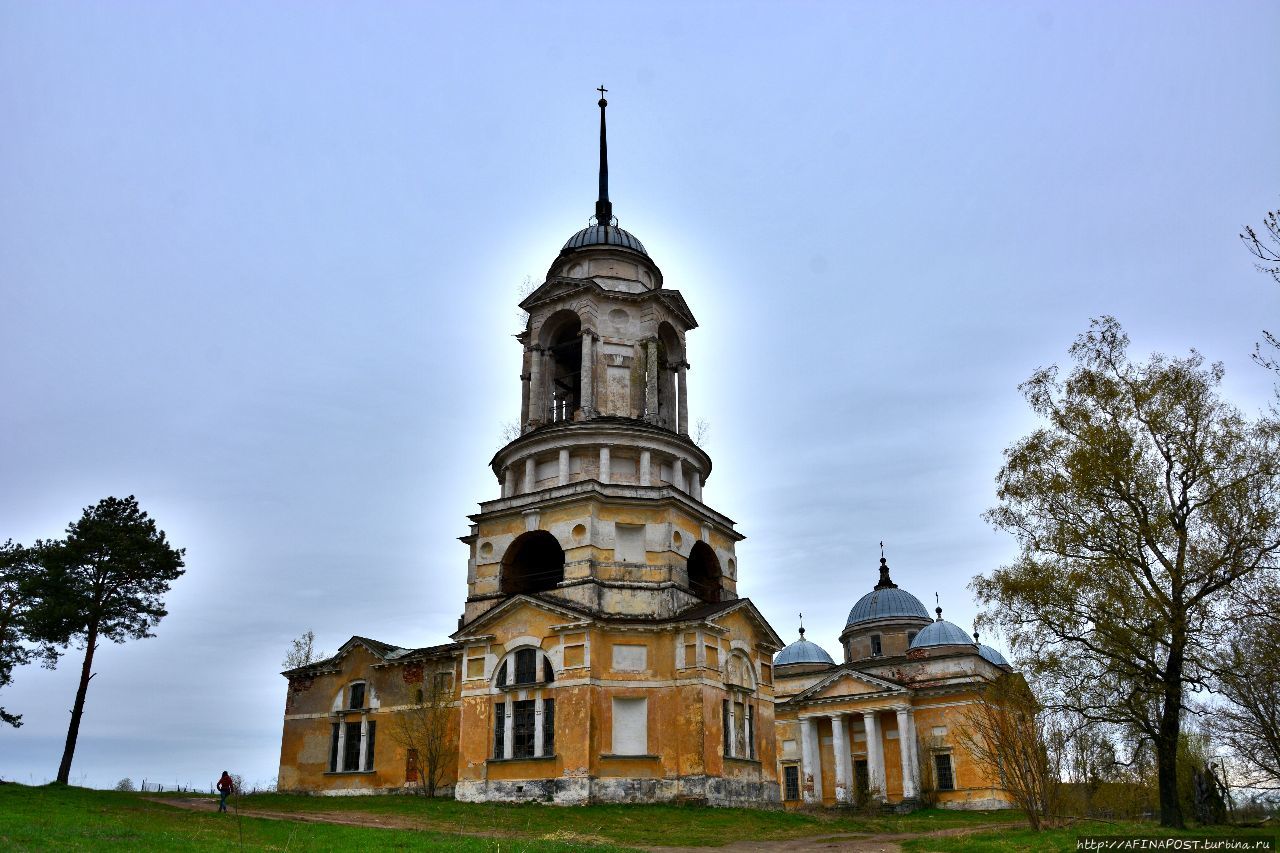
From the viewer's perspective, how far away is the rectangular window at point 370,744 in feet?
112

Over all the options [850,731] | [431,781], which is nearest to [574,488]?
[431,781]

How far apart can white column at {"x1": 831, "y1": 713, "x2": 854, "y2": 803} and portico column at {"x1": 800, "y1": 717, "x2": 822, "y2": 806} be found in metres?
1.24

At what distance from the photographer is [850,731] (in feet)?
161

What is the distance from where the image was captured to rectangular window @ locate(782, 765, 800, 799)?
49812 mm

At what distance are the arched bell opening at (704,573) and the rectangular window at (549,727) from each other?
7173 millimetres

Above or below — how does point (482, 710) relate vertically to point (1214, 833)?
above

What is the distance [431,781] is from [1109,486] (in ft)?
76.2

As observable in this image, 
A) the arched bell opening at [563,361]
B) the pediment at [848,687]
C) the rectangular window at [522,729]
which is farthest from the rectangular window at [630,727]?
the pediment at [848,687]

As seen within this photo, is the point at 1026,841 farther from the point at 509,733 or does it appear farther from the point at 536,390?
the point at 536,390

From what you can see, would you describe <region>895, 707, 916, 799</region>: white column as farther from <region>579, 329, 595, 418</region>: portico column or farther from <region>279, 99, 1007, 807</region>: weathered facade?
<region>579, 329, 595, 418</region>: portico column

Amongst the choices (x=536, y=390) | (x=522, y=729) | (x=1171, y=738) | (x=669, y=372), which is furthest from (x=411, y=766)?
(x=1171, y=738)

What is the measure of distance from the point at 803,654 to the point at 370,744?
31317 millimetres

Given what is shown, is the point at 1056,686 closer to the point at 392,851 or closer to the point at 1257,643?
the point at 1257,643

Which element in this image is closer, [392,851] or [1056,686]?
[392,851]
